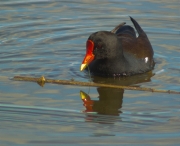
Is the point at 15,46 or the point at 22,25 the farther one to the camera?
the point at 22,25

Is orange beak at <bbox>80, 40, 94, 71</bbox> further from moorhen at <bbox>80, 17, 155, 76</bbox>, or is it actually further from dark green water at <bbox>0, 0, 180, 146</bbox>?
dark green water at <bbox>0, 0, 180, 146</bbox>

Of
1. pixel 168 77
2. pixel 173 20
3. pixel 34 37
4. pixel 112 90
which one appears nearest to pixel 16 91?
pixel 112 90

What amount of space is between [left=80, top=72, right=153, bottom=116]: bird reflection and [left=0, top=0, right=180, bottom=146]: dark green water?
1 cm

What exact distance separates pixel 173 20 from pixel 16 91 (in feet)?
15.3

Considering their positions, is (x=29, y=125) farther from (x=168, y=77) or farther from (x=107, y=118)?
(x=168, y=77)

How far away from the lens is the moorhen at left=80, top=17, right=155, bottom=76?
29.5 ft

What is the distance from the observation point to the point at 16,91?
8.27 meters

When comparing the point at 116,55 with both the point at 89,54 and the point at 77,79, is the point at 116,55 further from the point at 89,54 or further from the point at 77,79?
the point at 77,79

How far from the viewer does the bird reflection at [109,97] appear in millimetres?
7766

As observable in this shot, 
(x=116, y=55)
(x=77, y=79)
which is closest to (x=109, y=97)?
(x=77, y=79)

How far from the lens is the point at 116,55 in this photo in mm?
9297

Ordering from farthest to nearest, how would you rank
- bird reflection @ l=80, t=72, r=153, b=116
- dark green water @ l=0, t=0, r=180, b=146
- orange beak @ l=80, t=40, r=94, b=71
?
orange beak @ l=80, t=40, r=94, b=71
bird reflection @ l=80, t=72, r=153, b=116
dark green water @ l=0, t=0, r=180, b=146

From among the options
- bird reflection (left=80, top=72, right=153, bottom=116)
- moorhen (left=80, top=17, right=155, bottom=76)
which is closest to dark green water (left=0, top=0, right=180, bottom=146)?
bird reflection (left=80, top=72, right=153, bottom=116)

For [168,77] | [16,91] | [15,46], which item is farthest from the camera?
[15,46]
